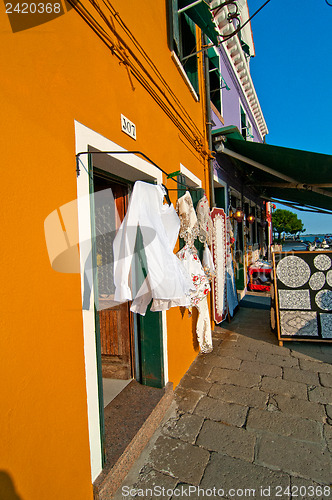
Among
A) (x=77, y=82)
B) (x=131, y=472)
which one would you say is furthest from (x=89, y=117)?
(x=131, y=472)

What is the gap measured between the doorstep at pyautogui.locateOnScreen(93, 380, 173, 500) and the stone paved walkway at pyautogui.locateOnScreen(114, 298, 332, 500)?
4.5 inches

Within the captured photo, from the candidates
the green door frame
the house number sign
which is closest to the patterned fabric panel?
the green door frame

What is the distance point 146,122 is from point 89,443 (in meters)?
2.93

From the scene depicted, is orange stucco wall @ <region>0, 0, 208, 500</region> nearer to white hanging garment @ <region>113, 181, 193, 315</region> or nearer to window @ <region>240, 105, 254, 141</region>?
white hanging garment @ <region>113, 181, 193, 315</region>

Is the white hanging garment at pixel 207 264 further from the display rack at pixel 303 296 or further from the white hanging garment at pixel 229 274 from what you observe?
the white hanging garment at pixel 229 274

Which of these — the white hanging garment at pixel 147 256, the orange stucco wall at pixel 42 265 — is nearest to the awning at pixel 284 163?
the white hanging garment at pixel 147 256

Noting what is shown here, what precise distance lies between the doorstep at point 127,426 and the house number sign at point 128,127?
2.63 metres

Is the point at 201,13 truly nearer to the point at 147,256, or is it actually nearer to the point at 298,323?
the point at 147,256

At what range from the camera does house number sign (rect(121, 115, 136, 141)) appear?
239cm

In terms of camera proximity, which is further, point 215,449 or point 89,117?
point 215,449

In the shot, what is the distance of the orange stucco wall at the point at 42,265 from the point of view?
132 centimetres

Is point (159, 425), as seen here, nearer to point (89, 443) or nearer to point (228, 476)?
point (228, 476)

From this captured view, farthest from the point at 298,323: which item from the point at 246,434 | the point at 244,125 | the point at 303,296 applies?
the point at 244,125

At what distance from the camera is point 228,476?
2.15m
